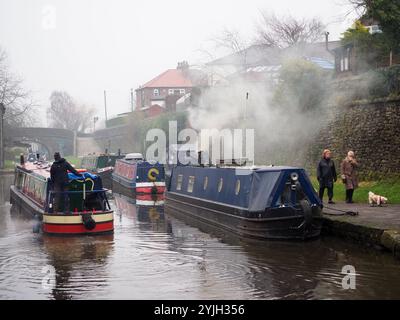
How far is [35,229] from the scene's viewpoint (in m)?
16.3

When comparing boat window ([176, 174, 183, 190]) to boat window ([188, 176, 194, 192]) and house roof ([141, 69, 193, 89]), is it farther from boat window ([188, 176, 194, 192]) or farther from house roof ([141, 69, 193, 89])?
house roof ([141, 69, 193, 89])

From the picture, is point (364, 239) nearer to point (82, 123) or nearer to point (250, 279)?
point (250, 279)

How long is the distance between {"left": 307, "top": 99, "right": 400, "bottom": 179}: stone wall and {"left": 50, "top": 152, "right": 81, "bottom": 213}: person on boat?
9.23 meters

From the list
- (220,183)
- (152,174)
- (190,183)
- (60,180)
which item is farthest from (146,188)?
(60,180)

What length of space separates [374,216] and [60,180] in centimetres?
712

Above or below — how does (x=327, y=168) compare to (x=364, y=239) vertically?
above

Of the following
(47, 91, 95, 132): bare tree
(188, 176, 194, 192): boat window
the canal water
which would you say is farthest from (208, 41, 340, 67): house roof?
(47, 91, 95, 132): bare tree

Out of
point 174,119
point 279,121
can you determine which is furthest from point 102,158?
point 279,121

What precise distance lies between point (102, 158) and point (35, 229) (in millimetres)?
22205

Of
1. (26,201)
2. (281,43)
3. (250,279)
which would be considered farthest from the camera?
(281,43)

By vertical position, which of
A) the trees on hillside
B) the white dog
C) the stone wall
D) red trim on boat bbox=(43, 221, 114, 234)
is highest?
the trees on hillside

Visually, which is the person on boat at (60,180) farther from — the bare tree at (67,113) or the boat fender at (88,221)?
the bare tree at (67,113)

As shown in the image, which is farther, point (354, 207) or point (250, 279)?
point (354, 207)

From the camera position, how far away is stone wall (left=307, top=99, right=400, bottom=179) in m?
19.6
